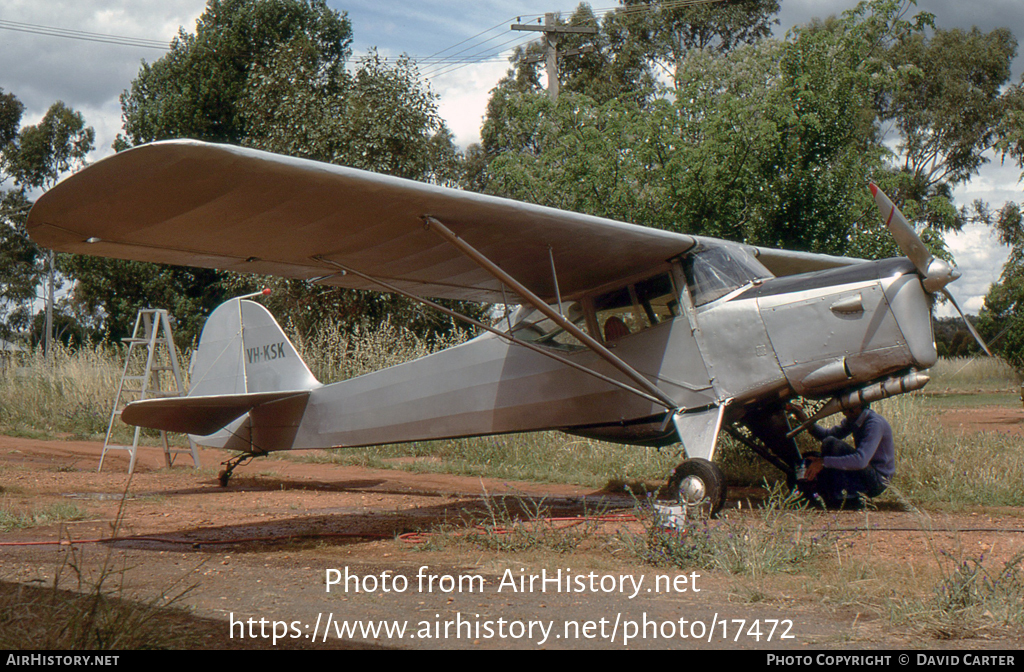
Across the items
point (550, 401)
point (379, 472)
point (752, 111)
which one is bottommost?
point (379, 472)

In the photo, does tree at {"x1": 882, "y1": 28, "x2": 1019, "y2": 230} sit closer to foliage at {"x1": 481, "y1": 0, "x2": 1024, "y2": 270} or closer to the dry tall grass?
foliage at {"x1": 481, "y1": 0, "x2": 1024, "y2": 270}

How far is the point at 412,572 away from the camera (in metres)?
4.62

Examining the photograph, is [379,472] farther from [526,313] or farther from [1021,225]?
[1021,225]

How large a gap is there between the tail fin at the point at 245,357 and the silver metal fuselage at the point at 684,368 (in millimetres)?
1063

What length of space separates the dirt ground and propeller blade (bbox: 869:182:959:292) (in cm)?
175

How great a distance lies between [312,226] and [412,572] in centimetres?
250

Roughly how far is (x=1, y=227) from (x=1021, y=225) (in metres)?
47.2

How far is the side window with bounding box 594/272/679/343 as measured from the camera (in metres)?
6.69

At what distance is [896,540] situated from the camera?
5.22 m

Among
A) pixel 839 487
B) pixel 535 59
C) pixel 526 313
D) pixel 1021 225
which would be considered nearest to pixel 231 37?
pixel 535 59

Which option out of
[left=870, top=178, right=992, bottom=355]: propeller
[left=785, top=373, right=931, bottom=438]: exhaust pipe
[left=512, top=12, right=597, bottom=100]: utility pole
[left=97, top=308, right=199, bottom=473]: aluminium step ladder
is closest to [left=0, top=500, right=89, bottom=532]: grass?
[left=97, top=308, right=199, bottom=473]: aluminium step ladder

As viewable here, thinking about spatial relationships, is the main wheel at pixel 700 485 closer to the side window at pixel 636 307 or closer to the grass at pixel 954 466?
the side window at pixel 636 307

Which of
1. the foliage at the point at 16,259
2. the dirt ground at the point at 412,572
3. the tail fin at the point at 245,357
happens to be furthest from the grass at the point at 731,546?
the foliage at the point at 16,259

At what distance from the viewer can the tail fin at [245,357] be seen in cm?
908
